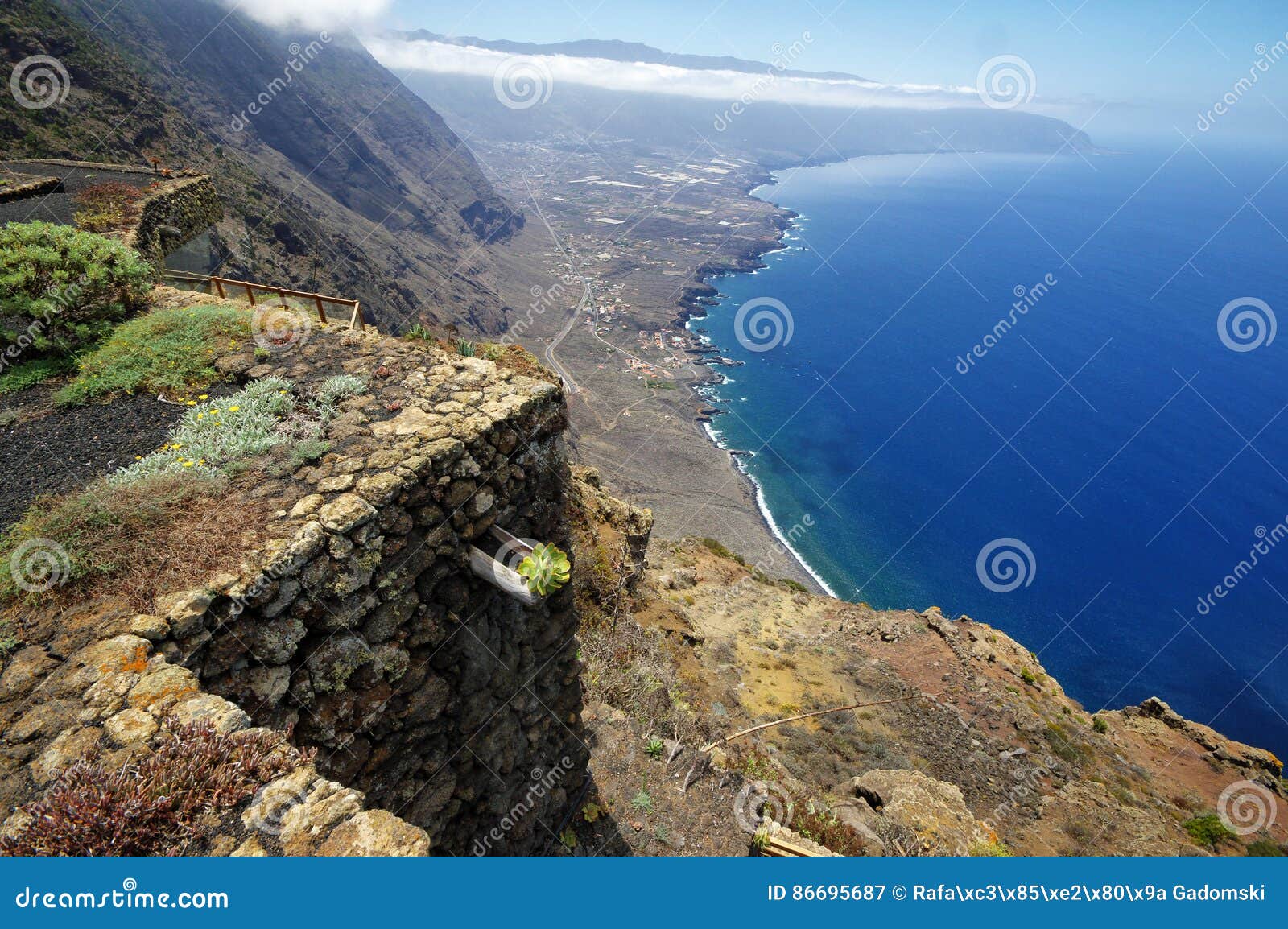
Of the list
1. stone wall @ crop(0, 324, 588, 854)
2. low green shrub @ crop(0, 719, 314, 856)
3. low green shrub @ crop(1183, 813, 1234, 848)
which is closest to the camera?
low green shrub @ crop(0, 719, 314, 856)

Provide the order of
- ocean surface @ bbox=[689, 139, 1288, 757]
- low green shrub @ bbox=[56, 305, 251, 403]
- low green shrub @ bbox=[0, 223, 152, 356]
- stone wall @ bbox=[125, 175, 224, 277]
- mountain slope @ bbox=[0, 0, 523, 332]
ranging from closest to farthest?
low green shrub @ bbox=[56, 305, 251, 403], low green shrub @ bbox=[0, 223, 152, 356], stone wall @ bbox=[125, 175, 224, 277], mountain slope @ bbox=[0, 0, 523, 332], ocean surface @ bbox=[689, 139, 1288, 757]

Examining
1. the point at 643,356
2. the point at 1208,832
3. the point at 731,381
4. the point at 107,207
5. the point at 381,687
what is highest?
the point at 731,381

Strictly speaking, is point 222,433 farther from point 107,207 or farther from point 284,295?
point 107,207

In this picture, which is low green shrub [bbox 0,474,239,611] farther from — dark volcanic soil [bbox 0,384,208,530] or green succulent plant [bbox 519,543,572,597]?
green succulent plant [bbox 519,543,572,597]

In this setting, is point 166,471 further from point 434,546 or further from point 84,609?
point 434,546

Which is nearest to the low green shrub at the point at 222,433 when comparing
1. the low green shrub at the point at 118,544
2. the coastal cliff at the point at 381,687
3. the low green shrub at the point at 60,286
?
the coastal cliff at the point at 381,687

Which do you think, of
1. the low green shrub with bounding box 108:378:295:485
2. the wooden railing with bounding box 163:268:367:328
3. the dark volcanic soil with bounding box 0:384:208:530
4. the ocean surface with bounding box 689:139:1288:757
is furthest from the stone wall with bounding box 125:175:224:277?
the ocean surface with bounding box 689:139:1288:757

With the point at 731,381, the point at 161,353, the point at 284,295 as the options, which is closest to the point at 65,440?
the point at 161,353

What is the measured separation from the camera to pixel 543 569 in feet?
20.6

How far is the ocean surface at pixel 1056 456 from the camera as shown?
59.1 meters

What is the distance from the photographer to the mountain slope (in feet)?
138

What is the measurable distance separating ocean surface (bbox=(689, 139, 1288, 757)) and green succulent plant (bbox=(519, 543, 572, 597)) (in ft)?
199

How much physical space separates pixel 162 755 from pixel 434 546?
2.63m

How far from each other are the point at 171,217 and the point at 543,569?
20881 mm
